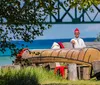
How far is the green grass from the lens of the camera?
975cm

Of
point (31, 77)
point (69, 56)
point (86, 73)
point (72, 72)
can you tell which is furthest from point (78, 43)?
point (31, 77)

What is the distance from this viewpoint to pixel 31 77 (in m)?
10.4

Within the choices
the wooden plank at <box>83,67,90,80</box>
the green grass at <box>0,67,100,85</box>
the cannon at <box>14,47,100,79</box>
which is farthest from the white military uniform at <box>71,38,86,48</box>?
the green grass at <box>0,67,100,85</box>

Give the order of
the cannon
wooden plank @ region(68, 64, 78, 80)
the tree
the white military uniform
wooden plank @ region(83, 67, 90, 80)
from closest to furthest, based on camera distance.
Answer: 1. the tree
2. wooden plank @ region(68, 64, 78, 80)
3. wooden plank @ region(83, 67, 90, 80)
4. the white military uniform
5. the cannon

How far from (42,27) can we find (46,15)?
240 millimetres

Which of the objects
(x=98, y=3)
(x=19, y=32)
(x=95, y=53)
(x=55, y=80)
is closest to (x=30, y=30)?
(x=19, y=32)

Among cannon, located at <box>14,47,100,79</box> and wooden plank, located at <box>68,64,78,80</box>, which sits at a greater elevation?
cannon, located at <box>14,47,100,79</box>

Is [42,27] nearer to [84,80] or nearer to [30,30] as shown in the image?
[30,30]

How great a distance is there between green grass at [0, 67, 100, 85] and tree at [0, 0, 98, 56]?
102 centimetres

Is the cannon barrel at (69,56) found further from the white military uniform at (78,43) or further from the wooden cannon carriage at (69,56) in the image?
the white military uniform at (78,43)

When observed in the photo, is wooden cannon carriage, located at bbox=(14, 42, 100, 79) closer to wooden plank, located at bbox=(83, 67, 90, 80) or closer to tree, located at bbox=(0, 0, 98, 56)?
wooden plank, located at bbox=(83, 67, 90, 80)

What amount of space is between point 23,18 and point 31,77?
253cm

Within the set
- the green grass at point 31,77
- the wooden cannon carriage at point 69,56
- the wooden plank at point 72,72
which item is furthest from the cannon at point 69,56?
the green grass at point 31,77

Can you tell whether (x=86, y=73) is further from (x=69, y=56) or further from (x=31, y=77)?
(x=31, y=77)
